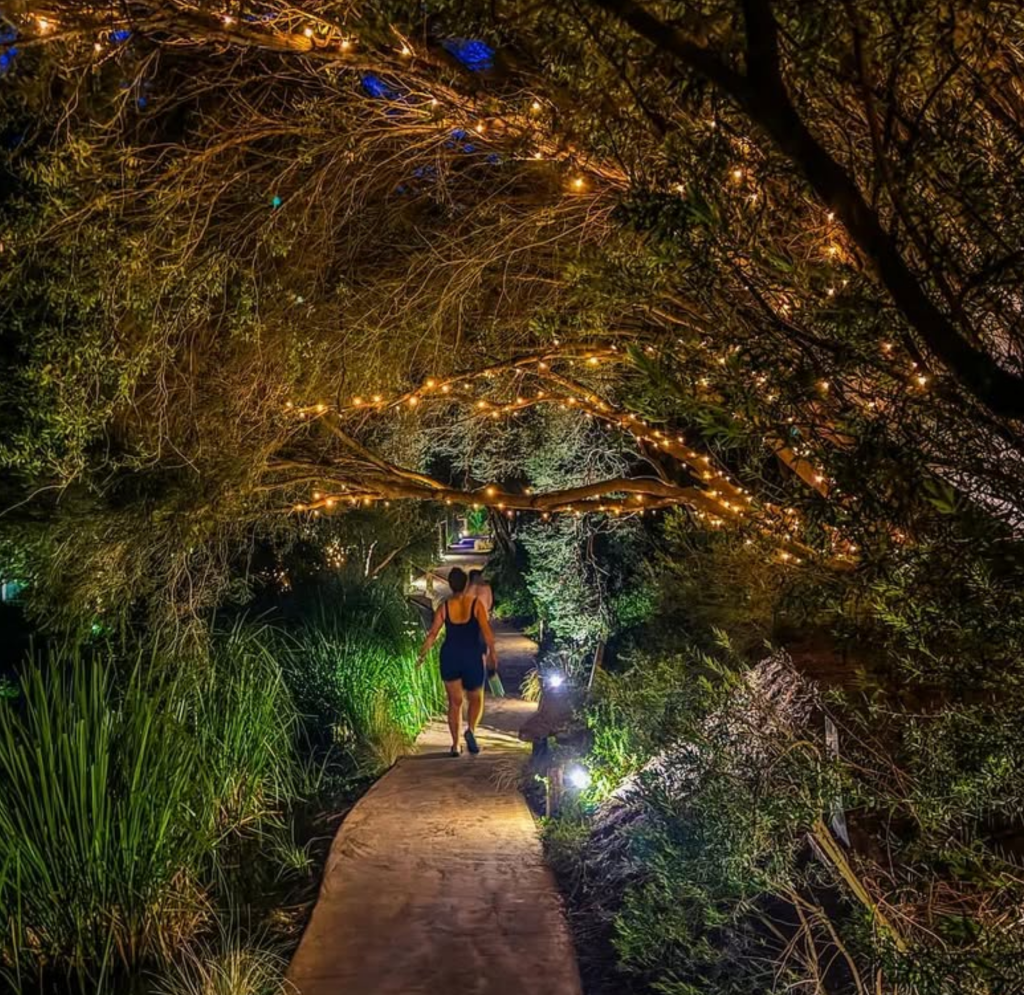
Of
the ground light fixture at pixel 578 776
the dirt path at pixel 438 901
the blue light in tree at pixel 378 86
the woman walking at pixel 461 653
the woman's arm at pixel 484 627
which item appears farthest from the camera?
the woman's arm at pixel 484 627

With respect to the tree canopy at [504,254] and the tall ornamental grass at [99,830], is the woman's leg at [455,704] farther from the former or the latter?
the tall ornamental grass at [99,830]

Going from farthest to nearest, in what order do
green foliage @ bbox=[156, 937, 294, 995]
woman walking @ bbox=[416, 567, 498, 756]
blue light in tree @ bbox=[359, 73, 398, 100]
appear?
woman walking @ bbox=[416, 567, 498, 756]
blue light in tree @ bbox=[359, 73, 398, 100]
green foliage @ bbox=[156, 937, 294, 995]

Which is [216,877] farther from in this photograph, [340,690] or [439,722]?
[439,722]

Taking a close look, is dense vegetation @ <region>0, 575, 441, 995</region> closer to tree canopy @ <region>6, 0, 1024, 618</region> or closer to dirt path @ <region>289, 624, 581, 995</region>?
dirt path @ <region>289, 624, 581, 995</region>

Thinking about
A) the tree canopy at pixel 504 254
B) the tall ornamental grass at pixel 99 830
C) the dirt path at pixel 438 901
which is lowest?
the dirt path at pixel 438 901

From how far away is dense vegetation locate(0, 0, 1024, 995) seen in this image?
305 cm

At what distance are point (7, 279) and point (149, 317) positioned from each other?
79 cm

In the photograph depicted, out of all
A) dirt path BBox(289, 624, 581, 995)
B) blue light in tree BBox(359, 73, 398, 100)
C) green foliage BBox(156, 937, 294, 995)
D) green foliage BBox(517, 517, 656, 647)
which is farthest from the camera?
green foliage BBox(517, 517, 656, 647)

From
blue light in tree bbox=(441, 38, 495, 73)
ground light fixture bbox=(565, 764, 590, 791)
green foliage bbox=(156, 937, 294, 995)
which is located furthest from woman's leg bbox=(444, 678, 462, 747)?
blue light in tree bbox=(441, 38, 495, 73)

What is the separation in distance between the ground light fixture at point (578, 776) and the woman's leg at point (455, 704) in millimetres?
2234

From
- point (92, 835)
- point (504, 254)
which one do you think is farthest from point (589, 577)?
point (92, 835)

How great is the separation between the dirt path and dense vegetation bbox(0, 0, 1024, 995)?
330 millimetres

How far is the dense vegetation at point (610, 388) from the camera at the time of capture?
3055 millimetres

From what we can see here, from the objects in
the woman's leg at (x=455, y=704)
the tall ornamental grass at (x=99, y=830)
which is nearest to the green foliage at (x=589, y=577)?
the woman's leg at (x=455, y=704)
